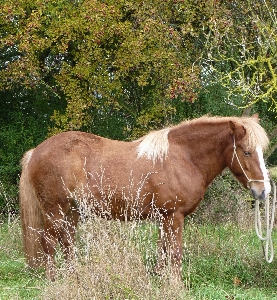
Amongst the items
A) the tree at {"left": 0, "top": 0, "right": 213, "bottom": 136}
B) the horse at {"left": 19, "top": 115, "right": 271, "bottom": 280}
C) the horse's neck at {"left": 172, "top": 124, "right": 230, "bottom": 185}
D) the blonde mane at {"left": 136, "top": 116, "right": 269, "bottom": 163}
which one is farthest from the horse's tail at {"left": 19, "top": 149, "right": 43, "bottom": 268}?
the tree at {"left": 0, "top": 0, "right": 213, "bottom": 136}

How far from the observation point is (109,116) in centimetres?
959

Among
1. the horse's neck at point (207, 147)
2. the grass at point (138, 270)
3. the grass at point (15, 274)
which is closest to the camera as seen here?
the grass at point (138, 270)

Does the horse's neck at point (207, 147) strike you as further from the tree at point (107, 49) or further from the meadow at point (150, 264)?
the tree at point (107, 49)

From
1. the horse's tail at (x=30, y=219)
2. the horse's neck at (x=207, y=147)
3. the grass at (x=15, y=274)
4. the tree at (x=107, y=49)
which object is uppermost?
the tree at (x=107, y=49)

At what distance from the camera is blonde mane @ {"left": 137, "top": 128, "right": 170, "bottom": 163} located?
600 centimetres

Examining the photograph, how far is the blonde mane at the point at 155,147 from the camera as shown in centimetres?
600

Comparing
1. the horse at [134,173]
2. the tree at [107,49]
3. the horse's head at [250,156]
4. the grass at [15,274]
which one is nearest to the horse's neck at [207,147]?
the horse at [134,173]

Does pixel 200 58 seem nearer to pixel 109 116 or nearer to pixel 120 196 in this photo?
pixel 109 116

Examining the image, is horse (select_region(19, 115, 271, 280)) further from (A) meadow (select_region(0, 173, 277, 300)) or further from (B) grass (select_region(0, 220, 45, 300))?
(A) meadow (select_region(0, 173, 277, 300))

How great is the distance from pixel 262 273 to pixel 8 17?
17.3ft

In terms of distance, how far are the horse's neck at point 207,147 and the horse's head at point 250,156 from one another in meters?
0.15

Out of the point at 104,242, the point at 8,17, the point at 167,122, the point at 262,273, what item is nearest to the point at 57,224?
the point at 104,242

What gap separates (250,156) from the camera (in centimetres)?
574

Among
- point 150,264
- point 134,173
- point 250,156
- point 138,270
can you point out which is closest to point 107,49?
point 134,173
